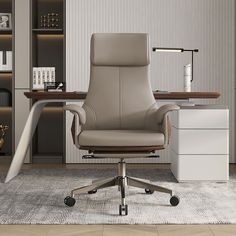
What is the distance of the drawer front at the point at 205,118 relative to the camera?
4379 mm

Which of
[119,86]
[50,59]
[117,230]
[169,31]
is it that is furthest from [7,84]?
[117,230]

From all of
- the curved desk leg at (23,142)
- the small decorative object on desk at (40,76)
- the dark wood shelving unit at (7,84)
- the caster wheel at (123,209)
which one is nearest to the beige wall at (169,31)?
the small decorative object on desk at (40,76)

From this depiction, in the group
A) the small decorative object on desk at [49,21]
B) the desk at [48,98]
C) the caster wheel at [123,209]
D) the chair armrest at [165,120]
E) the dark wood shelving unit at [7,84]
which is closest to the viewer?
the caster wheel at [123,209]

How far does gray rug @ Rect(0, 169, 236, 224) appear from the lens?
3051 millimetres

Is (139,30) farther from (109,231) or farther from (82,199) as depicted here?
(109,231)

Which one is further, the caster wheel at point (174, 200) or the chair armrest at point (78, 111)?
the chair armrest at point (78, 111)

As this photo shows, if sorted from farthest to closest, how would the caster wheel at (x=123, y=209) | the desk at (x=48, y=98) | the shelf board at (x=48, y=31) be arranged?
the shelf board at (x=48, y=31)
the desk at (x=48, y=98)
the caster wheel at (x=123, y=209)

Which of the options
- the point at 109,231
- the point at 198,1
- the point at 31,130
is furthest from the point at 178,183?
the point at 198,1

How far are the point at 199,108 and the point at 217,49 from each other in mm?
1486

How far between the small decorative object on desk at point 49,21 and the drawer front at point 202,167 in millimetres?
2450

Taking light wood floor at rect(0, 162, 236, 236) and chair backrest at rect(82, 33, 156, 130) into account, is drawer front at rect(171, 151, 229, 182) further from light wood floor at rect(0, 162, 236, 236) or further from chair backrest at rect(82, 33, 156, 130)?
light wood floor at rect(0, 162, 236, 236)

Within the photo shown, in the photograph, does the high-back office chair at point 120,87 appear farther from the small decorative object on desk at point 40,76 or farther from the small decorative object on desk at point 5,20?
the small decorative object on desk at point 5,20

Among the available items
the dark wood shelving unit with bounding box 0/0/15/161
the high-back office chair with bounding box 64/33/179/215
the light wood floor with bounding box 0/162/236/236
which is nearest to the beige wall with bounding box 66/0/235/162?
the dark wood shelving unit with bounding box 0/0/15/161

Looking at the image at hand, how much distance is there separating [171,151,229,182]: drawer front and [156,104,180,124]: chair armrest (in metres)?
0.82
